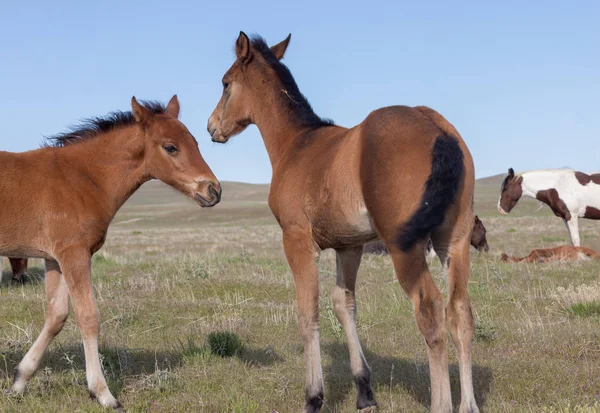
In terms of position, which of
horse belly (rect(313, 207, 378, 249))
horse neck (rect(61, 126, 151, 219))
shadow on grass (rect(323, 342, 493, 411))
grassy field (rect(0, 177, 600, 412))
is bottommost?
shadow on grass (rect(323, 342, 493, 411))

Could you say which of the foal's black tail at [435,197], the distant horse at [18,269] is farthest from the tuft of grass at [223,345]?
the distant horse at [18,269]

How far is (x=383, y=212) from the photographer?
4312 mm

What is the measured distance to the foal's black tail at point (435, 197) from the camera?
4.15m

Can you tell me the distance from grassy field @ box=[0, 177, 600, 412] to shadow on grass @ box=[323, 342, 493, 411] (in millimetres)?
19

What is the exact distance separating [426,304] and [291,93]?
2.94 meters

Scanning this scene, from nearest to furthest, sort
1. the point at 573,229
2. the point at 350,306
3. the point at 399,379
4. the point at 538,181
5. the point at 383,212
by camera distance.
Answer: the point at 383,212 → the point at 350,306 → the point at 399,379 → the point at 573,229 → the point at 538,181

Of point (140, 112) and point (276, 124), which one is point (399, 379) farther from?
point (140, 112)

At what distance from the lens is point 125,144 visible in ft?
19.9

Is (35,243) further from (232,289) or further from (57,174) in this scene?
(232,289)

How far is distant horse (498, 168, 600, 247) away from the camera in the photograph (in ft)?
60.2

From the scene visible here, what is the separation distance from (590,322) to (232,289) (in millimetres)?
5655

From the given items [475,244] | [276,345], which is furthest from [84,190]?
[475,244]

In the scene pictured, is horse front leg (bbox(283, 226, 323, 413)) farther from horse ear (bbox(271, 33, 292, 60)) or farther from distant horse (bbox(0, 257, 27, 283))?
distant horse (bbox(0, 257, 27, 283))

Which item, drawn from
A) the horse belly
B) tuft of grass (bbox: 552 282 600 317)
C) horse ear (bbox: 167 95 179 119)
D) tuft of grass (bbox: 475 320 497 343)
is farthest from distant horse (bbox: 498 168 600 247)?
the horse belly
